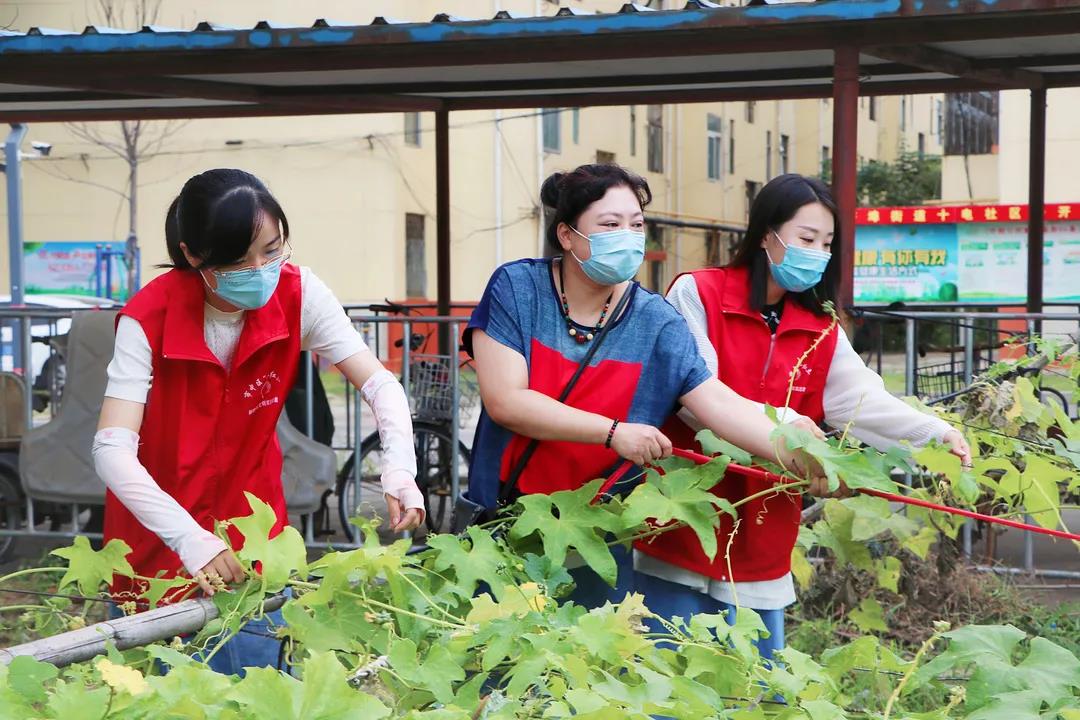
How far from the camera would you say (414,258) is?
24078 mm

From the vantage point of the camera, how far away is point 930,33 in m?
5.70

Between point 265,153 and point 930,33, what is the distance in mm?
18802

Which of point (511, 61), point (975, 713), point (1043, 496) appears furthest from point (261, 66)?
point (975, 713)

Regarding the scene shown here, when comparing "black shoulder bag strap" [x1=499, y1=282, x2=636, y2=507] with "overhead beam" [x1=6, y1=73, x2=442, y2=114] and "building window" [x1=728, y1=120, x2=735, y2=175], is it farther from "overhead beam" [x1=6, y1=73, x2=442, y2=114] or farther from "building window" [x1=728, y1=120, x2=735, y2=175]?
"building window" [x1=728, y1=120, x2=735, y2=175]

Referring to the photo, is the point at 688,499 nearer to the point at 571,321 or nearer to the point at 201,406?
the point at 571,321

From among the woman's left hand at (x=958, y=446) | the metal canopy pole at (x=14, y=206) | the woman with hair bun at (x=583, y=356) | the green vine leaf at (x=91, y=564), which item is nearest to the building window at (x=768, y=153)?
the metal canopy pole at (x=14, y=206)

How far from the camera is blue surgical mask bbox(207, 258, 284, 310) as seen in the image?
2.67 metres

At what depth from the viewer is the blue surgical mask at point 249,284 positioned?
105 inches

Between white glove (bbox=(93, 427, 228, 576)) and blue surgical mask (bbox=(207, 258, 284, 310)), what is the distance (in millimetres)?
329

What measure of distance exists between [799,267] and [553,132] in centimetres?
2417

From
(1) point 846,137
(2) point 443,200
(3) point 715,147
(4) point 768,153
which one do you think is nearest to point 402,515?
(1) point 846,137

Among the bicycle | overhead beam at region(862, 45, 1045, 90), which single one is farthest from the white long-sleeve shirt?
the bicycle

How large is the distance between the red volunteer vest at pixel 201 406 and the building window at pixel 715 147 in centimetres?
3135

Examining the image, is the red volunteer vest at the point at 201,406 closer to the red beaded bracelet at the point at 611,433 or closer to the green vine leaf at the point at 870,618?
the red beaded bracelet at the point at 611,433
